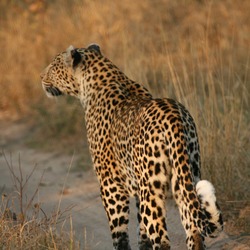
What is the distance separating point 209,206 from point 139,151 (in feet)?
2.44

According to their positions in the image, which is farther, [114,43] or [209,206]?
[114,43]

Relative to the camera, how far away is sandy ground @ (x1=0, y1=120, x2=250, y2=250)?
689cm

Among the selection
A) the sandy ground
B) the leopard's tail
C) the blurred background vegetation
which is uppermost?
the blurred background vegetation

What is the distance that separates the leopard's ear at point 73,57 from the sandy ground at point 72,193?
980 millimetres

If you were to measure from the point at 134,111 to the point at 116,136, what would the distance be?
1.08 feet

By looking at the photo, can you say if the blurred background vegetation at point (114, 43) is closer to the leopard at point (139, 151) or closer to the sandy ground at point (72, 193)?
the sandy ground at point (72, 193)

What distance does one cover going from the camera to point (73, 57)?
23.1 ft

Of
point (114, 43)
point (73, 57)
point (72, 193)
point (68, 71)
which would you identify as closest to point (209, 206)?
point (73, 57)

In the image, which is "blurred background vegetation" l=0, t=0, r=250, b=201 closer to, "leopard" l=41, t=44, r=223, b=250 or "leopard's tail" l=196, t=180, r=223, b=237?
"leopard" l=41, t=44, r=223, b=250

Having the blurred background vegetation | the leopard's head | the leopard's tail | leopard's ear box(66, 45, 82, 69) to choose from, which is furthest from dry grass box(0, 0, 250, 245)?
the leopard's tail

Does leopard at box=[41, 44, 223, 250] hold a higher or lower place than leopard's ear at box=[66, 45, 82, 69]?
lower

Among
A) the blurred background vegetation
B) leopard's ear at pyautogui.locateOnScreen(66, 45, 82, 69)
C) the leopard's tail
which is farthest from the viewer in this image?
Answer: the blurred background vegetation

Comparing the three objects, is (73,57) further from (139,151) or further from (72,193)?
(72,193)

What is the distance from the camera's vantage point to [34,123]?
38.9ft
